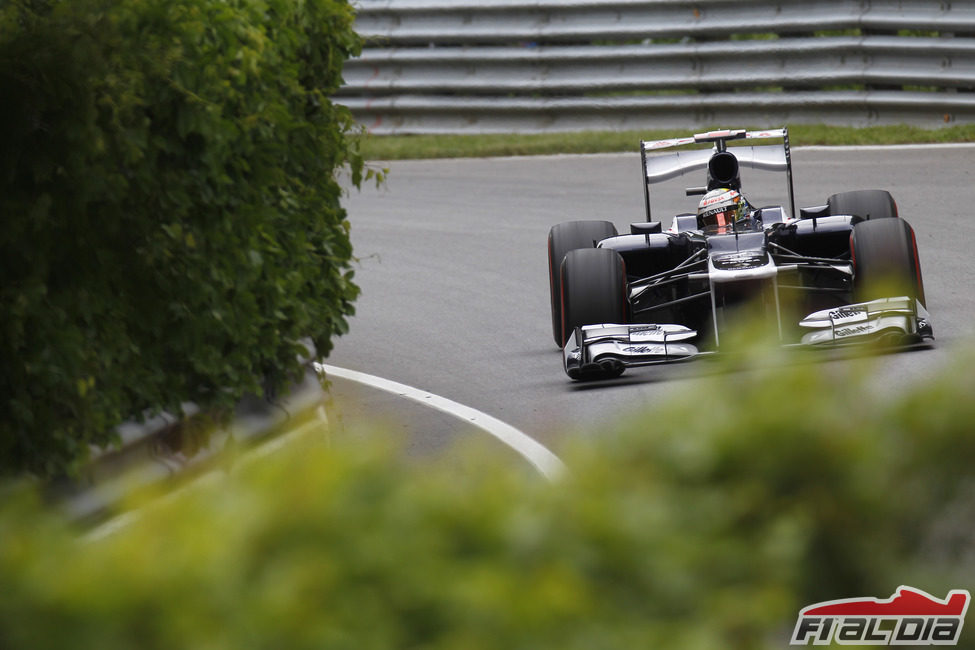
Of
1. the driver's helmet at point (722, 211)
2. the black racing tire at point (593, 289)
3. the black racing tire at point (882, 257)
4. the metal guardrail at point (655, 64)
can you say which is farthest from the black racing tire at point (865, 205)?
the metal guardrail at point (655, 64)

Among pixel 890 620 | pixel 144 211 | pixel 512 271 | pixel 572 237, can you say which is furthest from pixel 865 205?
pixel 890 620

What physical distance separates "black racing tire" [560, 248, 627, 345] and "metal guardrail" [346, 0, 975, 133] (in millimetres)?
10031

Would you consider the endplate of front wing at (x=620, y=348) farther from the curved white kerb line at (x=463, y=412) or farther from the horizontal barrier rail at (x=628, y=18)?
the horizontal barrier rail at (x=628, y=18)

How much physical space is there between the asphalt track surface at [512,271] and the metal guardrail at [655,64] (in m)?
1.40

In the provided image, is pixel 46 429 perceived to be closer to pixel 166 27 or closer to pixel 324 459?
pixel 166 27

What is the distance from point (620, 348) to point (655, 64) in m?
11.3

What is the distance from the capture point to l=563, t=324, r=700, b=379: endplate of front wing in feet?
26.6

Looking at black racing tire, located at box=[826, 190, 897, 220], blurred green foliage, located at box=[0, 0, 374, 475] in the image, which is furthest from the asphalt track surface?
blurred green foliage, located at box=[0, 0, 374, 475]

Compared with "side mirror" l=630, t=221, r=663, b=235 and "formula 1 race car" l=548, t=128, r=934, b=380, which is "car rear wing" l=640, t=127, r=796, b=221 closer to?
"formula 1 race car" l=548, t=128, r=934, b=380

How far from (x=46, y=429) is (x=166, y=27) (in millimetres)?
1350

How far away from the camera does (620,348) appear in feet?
26.7

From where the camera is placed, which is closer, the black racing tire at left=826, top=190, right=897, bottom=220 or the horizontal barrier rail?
the black racing tire at left=826, top=190, right=897, bottom=220

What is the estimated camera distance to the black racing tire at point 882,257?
820 centimetres

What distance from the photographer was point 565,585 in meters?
1.49
